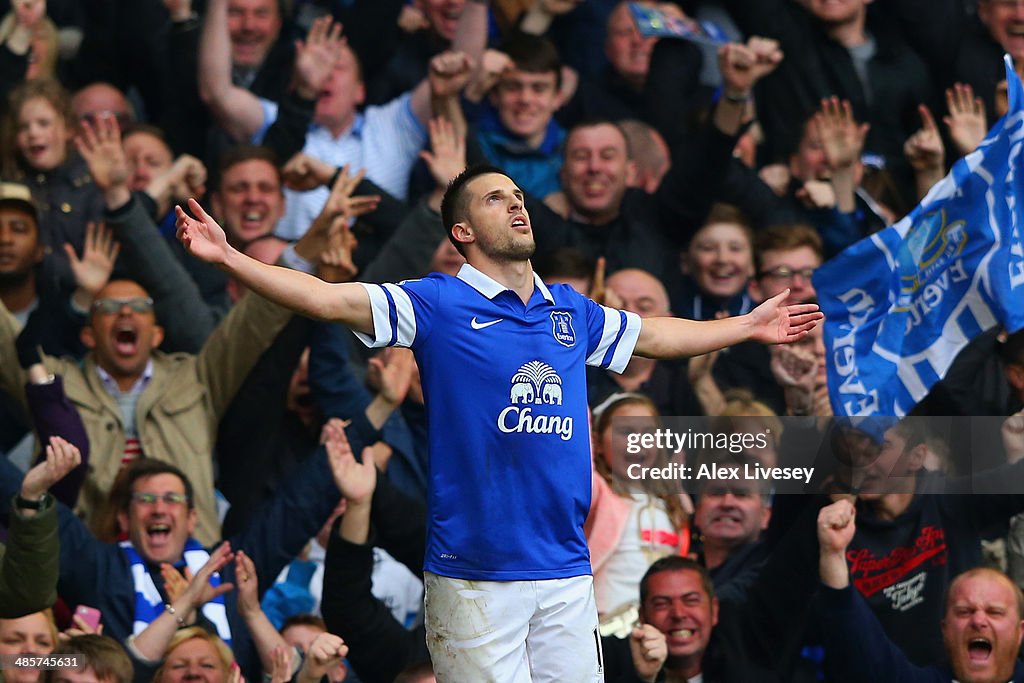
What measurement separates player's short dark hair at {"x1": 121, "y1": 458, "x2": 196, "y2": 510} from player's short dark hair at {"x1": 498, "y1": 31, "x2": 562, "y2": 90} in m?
3.62

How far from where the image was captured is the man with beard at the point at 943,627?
7.93m

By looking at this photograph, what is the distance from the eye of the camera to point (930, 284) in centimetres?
877

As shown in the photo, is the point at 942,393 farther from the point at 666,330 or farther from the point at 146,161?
the point at 146,161

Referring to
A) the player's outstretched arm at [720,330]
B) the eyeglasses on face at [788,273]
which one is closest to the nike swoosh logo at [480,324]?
the player's outstretched arm at [720,330]

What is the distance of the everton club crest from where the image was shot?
647cm

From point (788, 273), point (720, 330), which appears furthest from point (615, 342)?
point (788, 273)

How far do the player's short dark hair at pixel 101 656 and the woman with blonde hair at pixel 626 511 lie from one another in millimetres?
2095

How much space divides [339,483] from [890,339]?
256 centimetres

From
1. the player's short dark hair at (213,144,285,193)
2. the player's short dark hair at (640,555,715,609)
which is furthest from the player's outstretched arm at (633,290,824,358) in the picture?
the player's short dark hair at (213,144,285,193)

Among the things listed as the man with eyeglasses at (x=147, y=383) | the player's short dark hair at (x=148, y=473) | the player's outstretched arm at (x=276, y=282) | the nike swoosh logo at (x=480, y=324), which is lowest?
the player's short dark hair at (x=148, y=473)

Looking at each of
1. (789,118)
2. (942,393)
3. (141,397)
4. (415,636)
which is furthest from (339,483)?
(789,118)

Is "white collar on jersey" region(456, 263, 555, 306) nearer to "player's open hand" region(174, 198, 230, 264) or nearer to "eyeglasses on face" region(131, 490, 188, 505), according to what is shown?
"player's open hand" region(174, 198, 230, 264)

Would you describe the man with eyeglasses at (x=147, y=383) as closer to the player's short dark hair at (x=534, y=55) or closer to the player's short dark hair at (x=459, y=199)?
the player's short dark hair at (x=534, y=55)

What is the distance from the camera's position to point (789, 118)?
11.7 m
